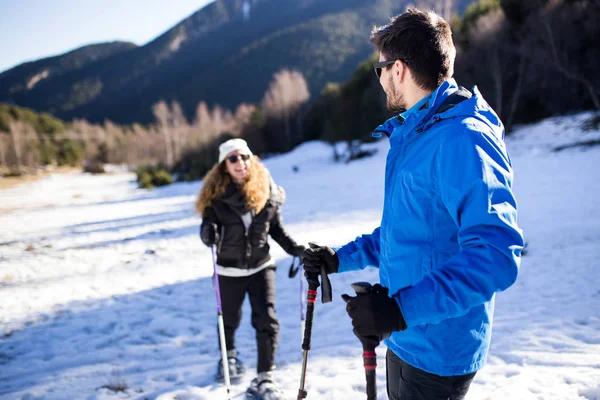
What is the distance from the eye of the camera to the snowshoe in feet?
10.5

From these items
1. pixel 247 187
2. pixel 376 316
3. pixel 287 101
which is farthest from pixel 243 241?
pixel 287 101

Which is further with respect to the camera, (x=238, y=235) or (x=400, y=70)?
(x=238, y=235)

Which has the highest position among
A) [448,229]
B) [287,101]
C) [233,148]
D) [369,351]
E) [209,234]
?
[287,101]

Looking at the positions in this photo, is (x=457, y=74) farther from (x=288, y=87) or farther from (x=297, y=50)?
(x=297, y=50)

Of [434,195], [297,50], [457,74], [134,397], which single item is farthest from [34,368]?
[297,50]

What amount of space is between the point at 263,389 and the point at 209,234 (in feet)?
5.09

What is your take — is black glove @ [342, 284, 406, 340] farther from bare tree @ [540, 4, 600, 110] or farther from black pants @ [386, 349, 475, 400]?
bare tree @ [540, 4, 600, 110]

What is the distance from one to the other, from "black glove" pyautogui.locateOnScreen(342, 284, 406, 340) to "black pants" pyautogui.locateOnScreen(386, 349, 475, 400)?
434mm

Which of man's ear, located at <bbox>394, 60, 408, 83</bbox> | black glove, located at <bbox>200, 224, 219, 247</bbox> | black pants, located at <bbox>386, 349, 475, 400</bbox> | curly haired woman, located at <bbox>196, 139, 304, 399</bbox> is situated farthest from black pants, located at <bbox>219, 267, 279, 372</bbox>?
man's ear, located at <bbox>394, 60, 408, 83</bbox>

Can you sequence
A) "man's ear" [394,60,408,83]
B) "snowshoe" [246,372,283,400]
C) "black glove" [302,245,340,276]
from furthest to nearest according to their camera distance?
1. "snowshoe" [246,372,283,400]
2. "black glove" [302,245,340,276]
3. "man's ear" [394,60,408,83]

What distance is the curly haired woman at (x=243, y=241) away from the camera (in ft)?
10.8

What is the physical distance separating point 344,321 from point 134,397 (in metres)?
2.72

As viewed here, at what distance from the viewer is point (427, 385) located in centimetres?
148

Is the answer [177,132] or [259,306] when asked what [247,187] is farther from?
[177,132]
